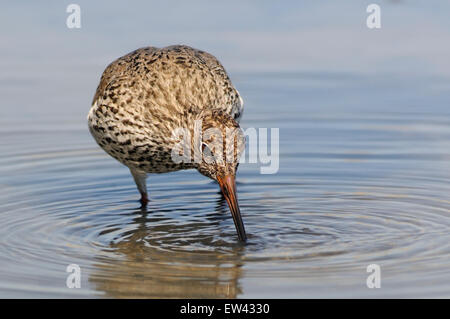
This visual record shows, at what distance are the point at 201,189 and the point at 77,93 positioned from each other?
409 cm

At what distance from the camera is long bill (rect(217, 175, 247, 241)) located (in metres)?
8.79

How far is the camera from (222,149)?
28.3 feet

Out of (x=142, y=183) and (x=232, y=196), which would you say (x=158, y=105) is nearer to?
(x=142, y=183)

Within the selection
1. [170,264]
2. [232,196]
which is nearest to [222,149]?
[232,196]

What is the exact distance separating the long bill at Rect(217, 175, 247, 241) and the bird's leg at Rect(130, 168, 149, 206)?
217 centimetres

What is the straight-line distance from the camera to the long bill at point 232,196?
879 cm

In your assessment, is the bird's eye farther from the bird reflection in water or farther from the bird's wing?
the bird's wing

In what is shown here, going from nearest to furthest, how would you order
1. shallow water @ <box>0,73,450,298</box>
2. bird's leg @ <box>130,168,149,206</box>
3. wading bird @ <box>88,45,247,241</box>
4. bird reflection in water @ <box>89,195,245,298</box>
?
bird reflection in water @ <box>89,195,245,298</box> < shallow water @ <box>0,73,450,298</box> < wading bird @ <box>88,45,247,241</box> < bird's leg @ <box>130,168,149,206</box>

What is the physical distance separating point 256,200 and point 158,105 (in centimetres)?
177

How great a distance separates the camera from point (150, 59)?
1073 centimetres

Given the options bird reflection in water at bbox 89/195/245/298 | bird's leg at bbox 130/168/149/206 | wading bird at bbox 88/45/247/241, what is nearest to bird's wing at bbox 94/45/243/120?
wading bird at bbox 88/45/247/241

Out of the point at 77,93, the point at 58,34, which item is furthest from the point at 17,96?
the point at 58,34

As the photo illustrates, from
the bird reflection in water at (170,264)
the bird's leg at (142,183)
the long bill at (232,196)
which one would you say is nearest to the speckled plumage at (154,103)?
the bird's leg at (142,183)

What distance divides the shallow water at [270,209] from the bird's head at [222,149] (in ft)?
2.42
